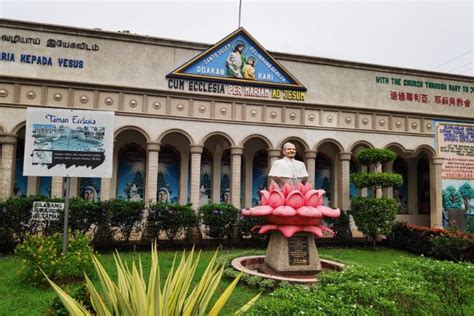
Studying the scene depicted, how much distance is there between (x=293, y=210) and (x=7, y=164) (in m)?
11.5

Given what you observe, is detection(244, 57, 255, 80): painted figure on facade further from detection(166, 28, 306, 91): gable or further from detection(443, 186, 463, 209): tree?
detection(443, 186, 463, 209): tree

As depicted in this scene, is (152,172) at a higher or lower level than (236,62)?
lower

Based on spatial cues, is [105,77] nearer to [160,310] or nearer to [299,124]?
[299,124]

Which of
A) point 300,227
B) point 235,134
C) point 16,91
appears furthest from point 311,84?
point 16,91

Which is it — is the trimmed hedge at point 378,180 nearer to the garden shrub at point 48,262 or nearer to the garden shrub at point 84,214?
the garden shrub at point 84,214

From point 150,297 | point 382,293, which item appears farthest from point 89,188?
point 382,293

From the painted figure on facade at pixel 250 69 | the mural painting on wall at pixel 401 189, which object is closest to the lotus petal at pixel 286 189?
the painted figure on facade at pixel 250 69

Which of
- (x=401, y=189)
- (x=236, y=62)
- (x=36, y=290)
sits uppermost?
(x=236, y=62)

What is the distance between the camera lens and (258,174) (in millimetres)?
19828

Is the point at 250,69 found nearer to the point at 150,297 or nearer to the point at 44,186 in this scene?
the point at 44,186

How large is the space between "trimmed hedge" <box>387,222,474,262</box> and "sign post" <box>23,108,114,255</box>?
37.9 feet

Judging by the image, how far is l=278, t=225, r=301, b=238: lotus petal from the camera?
905 cm

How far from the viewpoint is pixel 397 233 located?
16.0 metres

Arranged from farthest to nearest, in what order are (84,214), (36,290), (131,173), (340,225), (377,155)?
(131,173)
(377,155)
(340,225)
(84,214)
(36,290)
